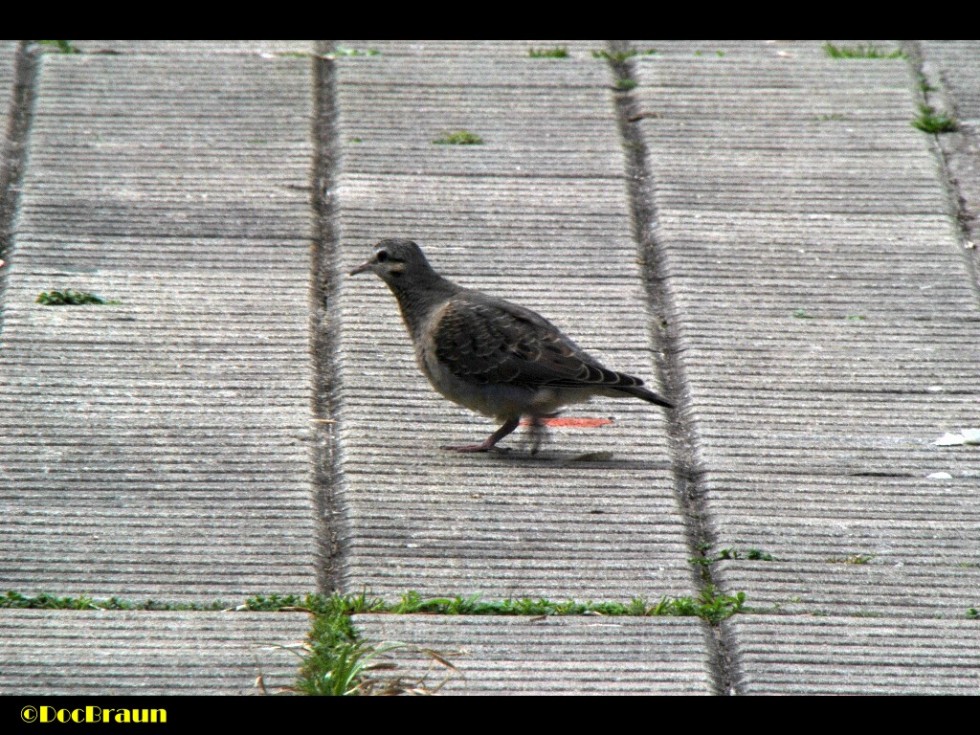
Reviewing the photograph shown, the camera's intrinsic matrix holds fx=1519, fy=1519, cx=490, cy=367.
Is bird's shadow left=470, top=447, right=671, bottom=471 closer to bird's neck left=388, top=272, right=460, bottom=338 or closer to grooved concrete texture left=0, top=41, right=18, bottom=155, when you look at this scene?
bird's neck left=388, top=272, right=460, bottom=338

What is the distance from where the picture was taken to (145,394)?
5523 millimetres

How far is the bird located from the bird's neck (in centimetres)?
1

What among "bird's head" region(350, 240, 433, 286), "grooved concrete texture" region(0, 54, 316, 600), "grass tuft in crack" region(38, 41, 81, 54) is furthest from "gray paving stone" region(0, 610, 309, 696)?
"grass tuft in crack" region(38, 41, 81, 54)

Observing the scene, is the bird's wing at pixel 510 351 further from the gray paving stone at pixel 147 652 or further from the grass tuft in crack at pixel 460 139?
the grass tuft in crack at pixel 460 139

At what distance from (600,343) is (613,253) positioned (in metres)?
0.76

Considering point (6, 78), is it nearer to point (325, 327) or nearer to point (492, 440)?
point (325, 327)

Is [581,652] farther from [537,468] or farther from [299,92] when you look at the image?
[299,92]

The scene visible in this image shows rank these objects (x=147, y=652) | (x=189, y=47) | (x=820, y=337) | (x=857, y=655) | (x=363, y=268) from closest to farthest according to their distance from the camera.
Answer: (x=147, y=652) < (x=857, y=655) < (x=363, y=268) < (x=820, y=337) < (x=189, y=47)

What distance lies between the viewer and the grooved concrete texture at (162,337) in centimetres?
465

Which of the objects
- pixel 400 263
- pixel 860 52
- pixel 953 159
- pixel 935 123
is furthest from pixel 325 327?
pixel 860 52

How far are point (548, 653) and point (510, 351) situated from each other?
1.65 meters

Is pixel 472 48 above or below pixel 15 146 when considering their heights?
above

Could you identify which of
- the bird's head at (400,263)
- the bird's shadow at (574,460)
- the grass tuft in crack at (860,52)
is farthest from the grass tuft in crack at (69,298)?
the grass tuft in crack at (860,52)

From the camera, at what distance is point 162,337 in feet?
19.3
